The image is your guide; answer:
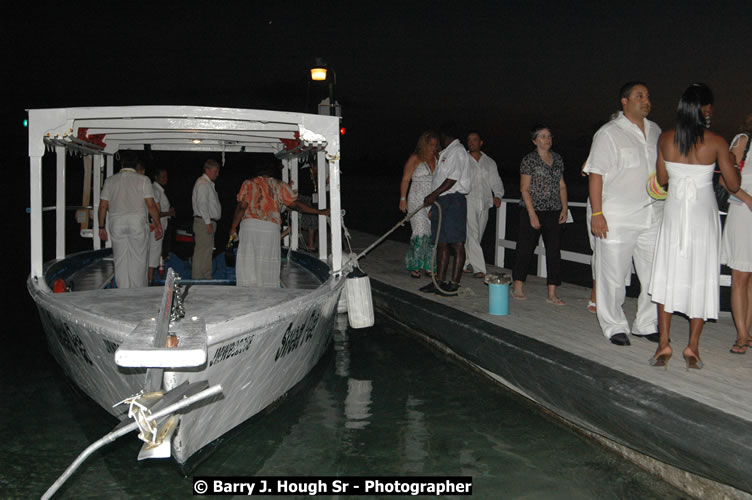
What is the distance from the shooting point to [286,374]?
5.35m

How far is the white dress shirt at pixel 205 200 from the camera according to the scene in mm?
8852

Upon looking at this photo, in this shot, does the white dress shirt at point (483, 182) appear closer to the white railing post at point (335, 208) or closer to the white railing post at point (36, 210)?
the white railing post at point (335, 208)

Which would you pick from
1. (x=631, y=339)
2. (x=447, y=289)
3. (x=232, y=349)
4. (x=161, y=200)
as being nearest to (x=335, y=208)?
(x=447, y=289)

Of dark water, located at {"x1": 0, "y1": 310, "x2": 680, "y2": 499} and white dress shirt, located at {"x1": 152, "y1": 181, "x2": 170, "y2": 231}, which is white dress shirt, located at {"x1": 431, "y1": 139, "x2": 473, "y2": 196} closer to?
dark water, located at {"x1": 0, "y1": 310, "x2": 680, "y2": 499}

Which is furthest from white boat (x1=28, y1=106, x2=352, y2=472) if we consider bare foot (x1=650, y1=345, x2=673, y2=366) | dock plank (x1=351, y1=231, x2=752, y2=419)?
bare foot (x1=650, y1=345, x2=673, y2=366)

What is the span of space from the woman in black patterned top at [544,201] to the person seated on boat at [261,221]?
2.06m

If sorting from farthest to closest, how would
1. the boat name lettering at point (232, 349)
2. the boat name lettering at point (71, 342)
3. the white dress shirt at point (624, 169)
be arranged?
the white dress shirt at point (624, 169) → the boat name lettering at point (71, 342) → the boat name lettering at point (232, 349)

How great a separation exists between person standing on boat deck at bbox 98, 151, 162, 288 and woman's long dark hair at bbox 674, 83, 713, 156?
5088 millimetres

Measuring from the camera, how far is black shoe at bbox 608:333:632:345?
17.2ft

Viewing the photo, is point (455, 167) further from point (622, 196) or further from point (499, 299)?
point (622, 196)

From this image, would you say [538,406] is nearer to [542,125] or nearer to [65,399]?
[542,125]

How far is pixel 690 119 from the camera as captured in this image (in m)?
4.35

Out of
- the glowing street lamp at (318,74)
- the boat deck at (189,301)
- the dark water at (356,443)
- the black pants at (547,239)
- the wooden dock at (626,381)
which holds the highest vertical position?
the glowing street lamp at (318,74)

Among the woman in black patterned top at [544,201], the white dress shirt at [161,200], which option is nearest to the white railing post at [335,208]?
the woman in black patterned top at [544,201]
